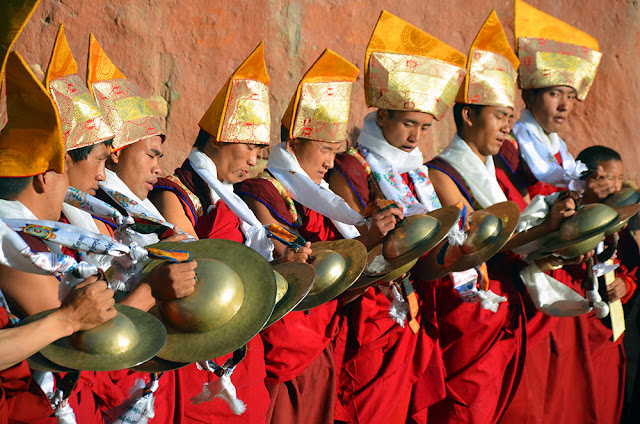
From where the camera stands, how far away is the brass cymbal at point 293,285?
2.44 metres

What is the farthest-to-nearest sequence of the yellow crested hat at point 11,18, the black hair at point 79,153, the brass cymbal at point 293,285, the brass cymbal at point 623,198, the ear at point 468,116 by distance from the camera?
the ear at point 468,116 → the brass cymbal at point 623,198 → the black hair at point 79,153 → the brass cymbal at point 293,285 → the yellow crested hat at point 11,18

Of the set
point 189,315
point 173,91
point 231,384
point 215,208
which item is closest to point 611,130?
point 173,91

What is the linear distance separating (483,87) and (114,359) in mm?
2951

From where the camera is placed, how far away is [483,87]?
4.32m

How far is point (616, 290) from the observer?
14.9 feet

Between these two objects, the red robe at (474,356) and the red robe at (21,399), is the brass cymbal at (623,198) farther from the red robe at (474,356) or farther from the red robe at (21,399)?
the red robe at (21,399)

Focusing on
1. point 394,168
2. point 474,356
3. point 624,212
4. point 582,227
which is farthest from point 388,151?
point 624,212

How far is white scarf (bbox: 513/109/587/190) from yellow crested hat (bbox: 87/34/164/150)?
238cm

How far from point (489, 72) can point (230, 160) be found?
1.66m

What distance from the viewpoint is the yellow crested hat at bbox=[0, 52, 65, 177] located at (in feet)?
6.86

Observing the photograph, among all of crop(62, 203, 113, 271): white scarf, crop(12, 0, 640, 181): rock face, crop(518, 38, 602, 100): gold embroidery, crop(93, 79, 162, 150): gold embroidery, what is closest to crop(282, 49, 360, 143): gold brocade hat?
crop(93, 79, 162, 150): gold embroidery

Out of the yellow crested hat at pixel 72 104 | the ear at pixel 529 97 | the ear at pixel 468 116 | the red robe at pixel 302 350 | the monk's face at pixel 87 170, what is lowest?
the red robe at pixel 302 350

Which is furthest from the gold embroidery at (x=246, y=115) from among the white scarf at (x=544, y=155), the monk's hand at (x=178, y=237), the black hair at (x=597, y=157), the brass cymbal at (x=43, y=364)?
the black hair at (x=597, y=157)

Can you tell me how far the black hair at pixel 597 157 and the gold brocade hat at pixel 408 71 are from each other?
1060 millimetres
